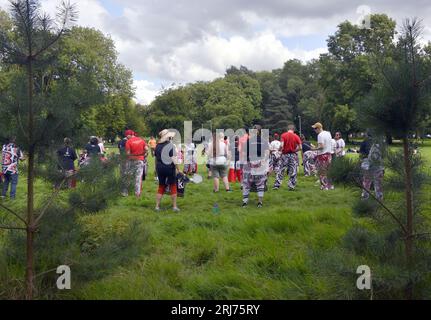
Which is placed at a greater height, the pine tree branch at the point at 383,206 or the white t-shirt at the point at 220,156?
the white t-shirt at the point at 220,156

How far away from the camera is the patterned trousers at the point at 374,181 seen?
3.66 meters

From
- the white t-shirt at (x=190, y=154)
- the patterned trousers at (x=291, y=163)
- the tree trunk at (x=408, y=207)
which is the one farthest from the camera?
the white t-shirt at (x=190, y=154)

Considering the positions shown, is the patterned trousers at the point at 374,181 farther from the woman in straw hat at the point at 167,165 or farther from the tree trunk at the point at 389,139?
the woman in straw hat at the point at 167,165

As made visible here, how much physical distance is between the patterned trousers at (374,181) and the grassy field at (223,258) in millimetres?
130

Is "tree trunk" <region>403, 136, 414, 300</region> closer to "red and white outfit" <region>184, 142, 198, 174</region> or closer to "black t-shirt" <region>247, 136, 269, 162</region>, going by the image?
"black t-shirt" <region>247, 136, 269, 162</region>

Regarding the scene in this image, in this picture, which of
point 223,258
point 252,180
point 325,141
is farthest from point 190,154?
point 223,258

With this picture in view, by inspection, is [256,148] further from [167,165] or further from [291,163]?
[167,165]

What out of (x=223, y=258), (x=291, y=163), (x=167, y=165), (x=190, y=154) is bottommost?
(x=223, y=258)

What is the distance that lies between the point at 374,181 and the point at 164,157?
19.2ft

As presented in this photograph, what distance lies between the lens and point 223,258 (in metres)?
5.19

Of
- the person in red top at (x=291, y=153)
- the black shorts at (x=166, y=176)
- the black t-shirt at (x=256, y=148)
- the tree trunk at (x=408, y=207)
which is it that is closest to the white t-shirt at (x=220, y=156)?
the black t-shirt at (x=256, y=148)

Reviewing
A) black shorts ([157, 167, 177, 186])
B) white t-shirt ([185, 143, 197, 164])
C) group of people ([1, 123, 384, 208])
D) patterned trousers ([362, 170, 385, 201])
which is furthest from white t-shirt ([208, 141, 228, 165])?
patterned trousers ([362, 170, 385, 201])
